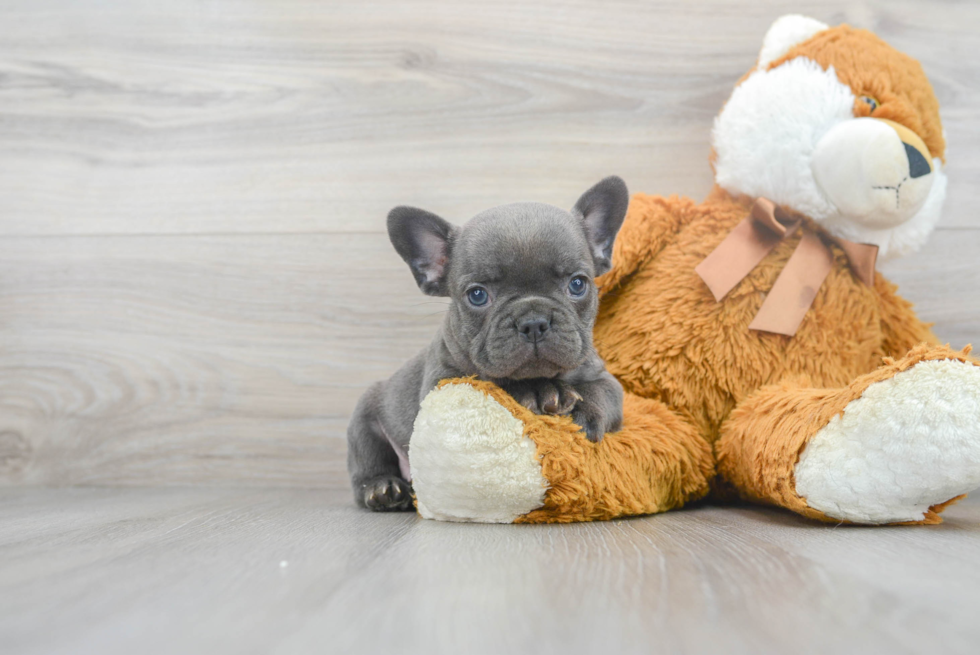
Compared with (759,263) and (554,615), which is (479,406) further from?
(759,263)

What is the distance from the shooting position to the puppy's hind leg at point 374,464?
151 centimetres

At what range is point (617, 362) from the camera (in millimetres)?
1608

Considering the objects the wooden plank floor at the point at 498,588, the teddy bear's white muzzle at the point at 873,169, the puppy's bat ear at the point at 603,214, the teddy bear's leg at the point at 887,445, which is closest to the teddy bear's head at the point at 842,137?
the teddy bear's white muzzle at the point at 873,169

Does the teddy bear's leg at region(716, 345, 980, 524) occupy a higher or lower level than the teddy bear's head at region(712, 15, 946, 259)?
lower

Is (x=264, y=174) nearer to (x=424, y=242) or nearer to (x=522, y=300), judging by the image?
(x=424, y=242)

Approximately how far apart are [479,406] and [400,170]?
106 centimetres

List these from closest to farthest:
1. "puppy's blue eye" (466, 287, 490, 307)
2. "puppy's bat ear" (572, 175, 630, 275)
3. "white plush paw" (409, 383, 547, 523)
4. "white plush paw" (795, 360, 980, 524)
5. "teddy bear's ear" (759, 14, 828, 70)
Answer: "white plush paw" (795, 360, 980, 524)
"white plush paw" (409, 383, 547, 523)
"puppy's blue eye" (466, 287, 490, 307)
"puppy's bat ear" (572, 175, 630, 275)
"teddy bear's ear" (759, 14, 828, 70)

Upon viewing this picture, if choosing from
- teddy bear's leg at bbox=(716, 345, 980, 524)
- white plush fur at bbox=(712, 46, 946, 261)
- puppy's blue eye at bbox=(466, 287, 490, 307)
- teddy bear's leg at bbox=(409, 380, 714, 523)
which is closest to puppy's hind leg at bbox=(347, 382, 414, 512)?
teddy bear's leg at bbox=(409, 380, 714, 523)

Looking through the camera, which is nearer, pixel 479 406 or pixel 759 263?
pixel 479 406

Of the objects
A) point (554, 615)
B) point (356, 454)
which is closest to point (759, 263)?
point (356, 454)

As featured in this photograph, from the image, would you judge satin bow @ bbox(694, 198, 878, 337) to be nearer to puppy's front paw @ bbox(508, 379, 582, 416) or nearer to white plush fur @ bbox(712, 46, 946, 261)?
white plush fur @ bbox(712, 46, 946, 261)

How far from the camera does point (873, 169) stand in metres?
1.45

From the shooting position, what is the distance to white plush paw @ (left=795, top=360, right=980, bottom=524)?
1.04m

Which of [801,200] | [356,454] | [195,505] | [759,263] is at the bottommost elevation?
[195,505]
